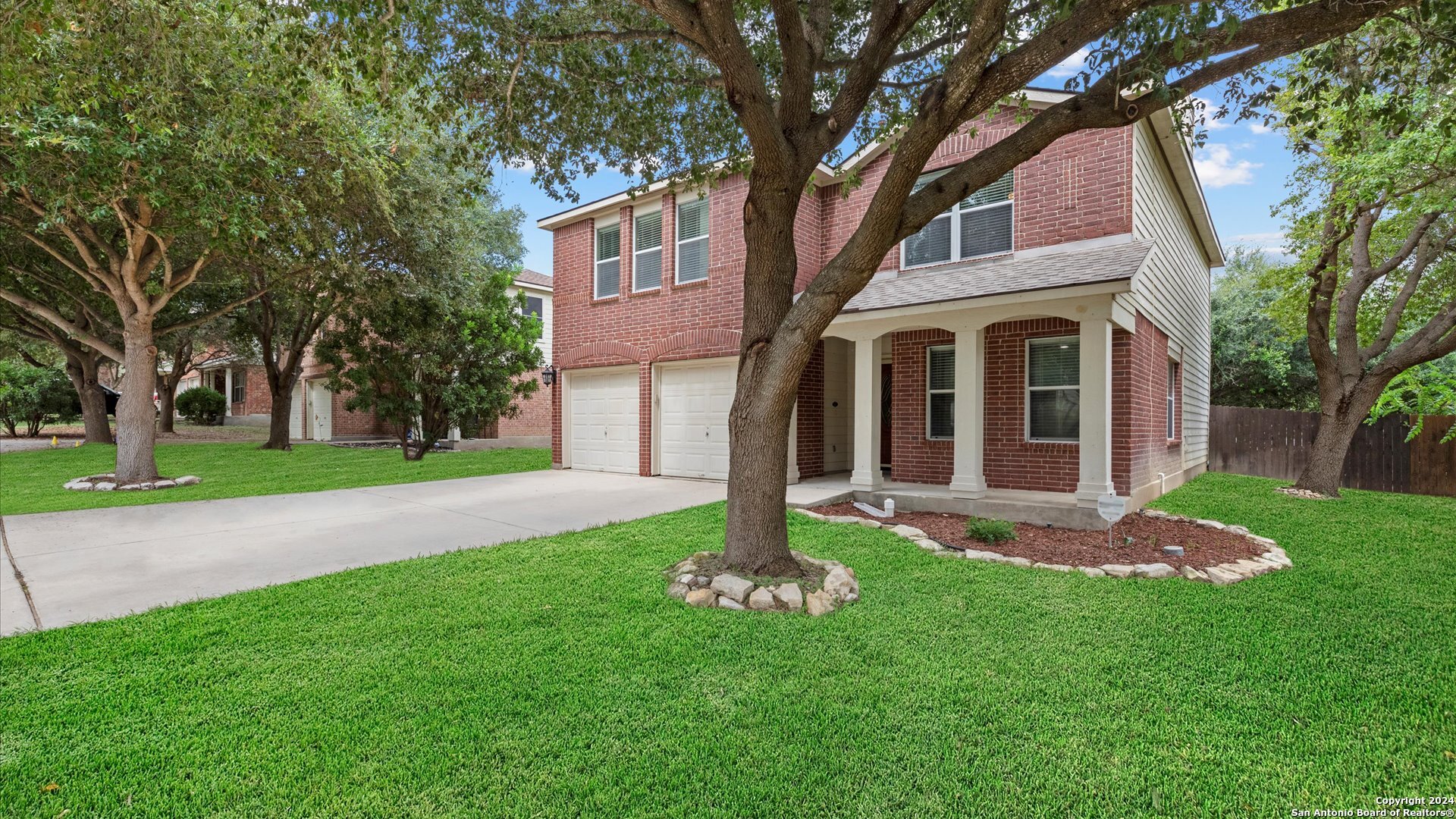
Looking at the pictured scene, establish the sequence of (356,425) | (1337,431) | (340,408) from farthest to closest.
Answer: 1. (356,425)
2. (340,408)
3. (1337,431)

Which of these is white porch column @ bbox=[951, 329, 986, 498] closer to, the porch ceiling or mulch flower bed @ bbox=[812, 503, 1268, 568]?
mulch flower bed @ bbox=[812, 503, 1268, 568]

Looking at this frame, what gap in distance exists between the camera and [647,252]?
12320 millimetres

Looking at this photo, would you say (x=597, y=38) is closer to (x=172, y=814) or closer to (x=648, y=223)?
(x=172, y=814)

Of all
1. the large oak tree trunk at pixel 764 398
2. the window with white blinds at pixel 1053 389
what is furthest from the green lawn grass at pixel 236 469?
the window with white blinds at pixel 1053 389

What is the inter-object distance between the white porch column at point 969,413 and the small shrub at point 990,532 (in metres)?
1.42

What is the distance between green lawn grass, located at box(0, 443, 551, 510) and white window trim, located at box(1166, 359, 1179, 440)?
1201 cm

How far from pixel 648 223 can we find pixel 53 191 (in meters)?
8.21

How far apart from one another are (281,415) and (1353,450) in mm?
25645

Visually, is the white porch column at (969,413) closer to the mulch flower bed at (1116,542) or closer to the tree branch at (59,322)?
the mulch flower bed at (1116,542)

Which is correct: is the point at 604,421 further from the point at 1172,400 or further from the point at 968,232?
the point at 1172,400

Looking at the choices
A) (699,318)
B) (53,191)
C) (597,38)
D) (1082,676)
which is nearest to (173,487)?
(53,191)

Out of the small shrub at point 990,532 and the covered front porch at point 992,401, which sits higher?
the covered front porch at point 992,401

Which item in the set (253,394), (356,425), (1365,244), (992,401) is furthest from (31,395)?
(1365,244)

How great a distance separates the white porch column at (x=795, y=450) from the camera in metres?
10.7
